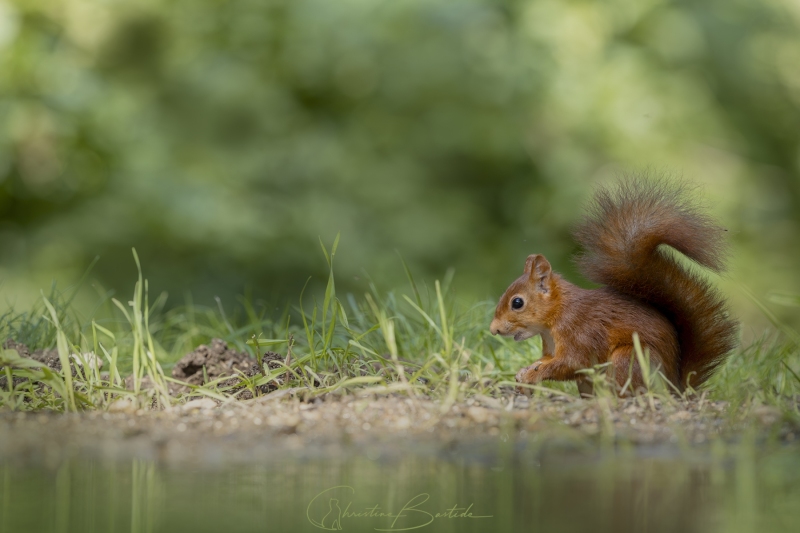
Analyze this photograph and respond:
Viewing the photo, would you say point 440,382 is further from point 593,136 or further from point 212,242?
point 593,136

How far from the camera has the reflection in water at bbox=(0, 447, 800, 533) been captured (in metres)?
1.68

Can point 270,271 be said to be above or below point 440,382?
above

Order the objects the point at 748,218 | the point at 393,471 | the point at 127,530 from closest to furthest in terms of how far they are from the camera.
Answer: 1. the point at 127,530
2. the point at 393,471
3. the point at 748,218

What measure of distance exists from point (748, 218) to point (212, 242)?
475cm

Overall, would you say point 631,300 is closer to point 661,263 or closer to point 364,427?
point 661,263

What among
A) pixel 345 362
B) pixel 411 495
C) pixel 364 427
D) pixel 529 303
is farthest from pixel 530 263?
pixel 411 495

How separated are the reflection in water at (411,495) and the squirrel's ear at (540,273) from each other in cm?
122

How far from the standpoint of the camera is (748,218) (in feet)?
26.2

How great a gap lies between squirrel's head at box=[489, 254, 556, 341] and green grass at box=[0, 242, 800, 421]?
0.18 metres

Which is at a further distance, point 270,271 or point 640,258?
point 270,271

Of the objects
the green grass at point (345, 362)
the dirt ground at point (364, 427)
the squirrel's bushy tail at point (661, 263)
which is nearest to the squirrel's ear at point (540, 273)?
the squirrel's bushy tail at point (661, 263)

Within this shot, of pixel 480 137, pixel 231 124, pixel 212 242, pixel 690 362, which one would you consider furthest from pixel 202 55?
pixel 690 362

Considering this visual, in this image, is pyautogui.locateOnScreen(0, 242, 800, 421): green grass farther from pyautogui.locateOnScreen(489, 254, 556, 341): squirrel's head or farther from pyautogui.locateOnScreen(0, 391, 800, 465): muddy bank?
pyautogui.locateOnScreen(489, 254, 556, 341): squirrel's head

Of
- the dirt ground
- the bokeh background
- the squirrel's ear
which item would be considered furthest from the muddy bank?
the bokeh background
